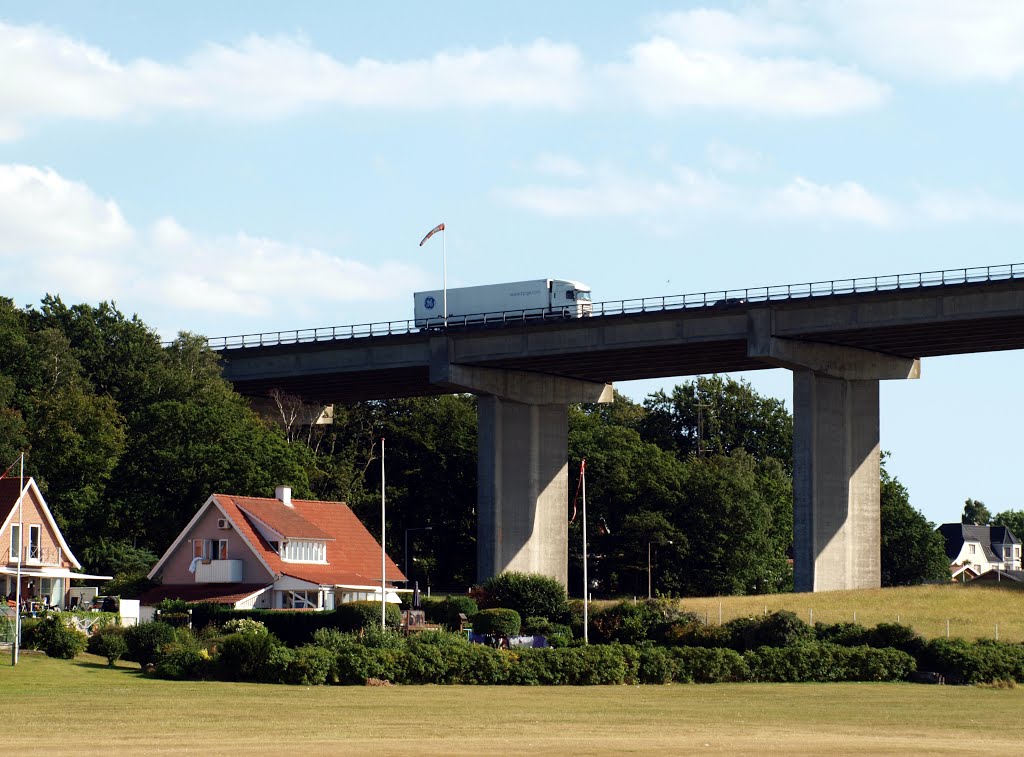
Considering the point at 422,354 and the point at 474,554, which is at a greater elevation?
the point at 422,354

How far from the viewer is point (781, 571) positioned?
5453 inches

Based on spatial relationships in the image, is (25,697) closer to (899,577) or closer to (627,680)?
(627,680)

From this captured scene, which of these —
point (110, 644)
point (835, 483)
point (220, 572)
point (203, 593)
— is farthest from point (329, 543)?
point (835, 483)

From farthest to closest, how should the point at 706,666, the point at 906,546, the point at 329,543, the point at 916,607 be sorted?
1. the point at 906,546
2. the point at 916,607
3. the point at 329,543
4. the point at 706,666

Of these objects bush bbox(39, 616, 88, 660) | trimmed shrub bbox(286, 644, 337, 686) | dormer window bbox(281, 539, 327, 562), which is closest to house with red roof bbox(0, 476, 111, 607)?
dormer window bbox(281, 539, 327, 562)

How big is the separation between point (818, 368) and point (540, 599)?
2196cm

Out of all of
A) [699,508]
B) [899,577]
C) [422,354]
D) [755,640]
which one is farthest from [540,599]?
[899,577]

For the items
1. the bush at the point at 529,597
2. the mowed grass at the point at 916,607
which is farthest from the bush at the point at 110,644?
the mowed grass at the point at 916,607

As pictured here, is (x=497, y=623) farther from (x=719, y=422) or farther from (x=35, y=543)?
(x=719, y=422)

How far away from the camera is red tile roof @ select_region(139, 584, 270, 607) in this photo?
73.8 m

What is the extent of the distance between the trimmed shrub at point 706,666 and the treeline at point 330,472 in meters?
36.3

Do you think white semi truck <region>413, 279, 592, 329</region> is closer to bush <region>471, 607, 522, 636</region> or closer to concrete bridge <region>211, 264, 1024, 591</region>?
concrete bridge <region>211, 264, 1024, 591</region>

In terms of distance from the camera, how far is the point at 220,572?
7606 centimetres

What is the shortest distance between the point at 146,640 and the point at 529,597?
103 feet
